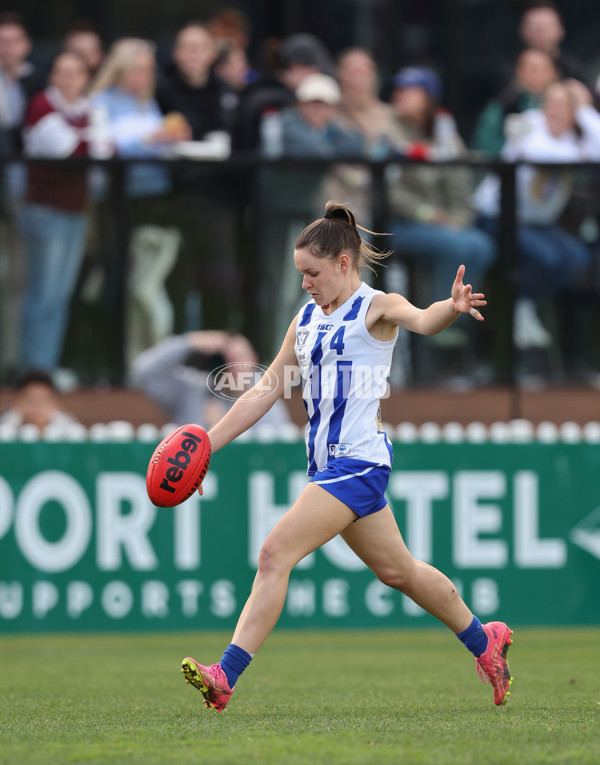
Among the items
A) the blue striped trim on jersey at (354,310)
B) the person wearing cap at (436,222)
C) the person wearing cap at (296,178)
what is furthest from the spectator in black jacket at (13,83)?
the blue striped trim on jersey at (354,310)

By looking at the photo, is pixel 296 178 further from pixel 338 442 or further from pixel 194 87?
pixel 338 442

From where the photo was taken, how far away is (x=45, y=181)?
36.2ft

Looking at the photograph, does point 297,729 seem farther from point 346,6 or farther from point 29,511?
point 346,6

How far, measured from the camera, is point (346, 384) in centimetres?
555

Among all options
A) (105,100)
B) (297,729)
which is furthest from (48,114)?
(297,729)

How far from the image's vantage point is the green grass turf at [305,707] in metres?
4.41

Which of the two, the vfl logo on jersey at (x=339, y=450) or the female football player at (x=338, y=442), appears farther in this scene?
the vfl logo on jersey at (x=339, y=450)

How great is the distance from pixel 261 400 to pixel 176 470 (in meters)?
Result: 0.52

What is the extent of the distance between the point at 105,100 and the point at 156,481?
6509 mm

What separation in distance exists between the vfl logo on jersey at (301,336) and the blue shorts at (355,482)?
0.54m

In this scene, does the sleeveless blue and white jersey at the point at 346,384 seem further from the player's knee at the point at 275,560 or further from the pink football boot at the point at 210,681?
the pink football boot at the point at 210,681

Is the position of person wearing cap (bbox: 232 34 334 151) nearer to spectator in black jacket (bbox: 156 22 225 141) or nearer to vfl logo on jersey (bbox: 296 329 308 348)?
spectator in black jacket (bbox: 156 22 225 141)

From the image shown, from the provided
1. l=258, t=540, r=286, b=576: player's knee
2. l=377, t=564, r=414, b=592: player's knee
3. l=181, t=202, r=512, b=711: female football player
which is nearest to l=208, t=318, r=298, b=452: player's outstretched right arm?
l=181, t=202, r=512, b=711: female football player

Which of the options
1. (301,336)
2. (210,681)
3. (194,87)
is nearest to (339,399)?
(301,336)
